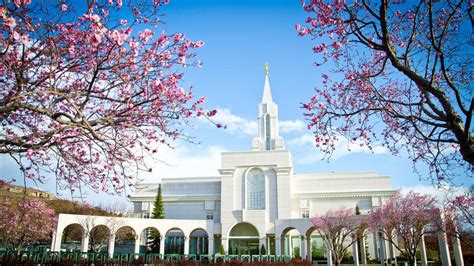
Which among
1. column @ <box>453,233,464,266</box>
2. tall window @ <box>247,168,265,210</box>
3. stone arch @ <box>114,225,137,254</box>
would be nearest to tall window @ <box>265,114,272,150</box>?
tall window @ <box>247,168,265,210</box>

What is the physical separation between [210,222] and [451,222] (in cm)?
2048

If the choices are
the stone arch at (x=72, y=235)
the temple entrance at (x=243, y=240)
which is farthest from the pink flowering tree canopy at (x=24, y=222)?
the temple entrance at (x=243, y=240)

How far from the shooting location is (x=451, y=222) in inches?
821

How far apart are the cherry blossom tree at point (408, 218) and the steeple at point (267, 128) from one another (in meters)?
17.2

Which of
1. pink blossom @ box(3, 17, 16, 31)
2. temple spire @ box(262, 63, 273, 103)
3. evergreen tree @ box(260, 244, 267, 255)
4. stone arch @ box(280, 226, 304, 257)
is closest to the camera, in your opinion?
pink blossom @ box(3, 17, 16, 31)

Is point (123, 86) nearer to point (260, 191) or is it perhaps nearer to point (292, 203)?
point (260, 191)

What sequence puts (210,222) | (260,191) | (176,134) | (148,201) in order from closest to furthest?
(176,134) < (210,222) < (260,191) < (148,201)

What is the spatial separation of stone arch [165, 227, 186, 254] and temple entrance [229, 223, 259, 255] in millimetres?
5544

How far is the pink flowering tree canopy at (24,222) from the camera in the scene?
22906mm

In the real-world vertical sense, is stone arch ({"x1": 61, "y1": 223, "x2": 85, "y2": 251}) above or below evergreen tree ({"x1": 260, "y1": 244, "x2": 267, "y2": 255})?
above

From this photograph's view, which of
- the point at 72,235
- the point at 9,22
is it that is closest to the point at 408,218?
the point at 9,22

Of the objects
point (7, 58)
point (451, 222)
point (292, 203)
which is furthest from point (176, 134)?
point (292, 203)

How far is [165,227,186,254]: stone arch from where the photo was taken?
37344 millimetres

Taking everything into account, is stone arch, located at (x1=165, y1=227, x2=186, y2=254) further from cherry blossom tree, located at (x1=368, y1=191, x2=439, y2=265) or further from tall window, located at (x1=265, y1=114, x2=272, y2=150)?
cherry blossom tree, located at (x1=368, y1=191, x2=439, y2=265)
